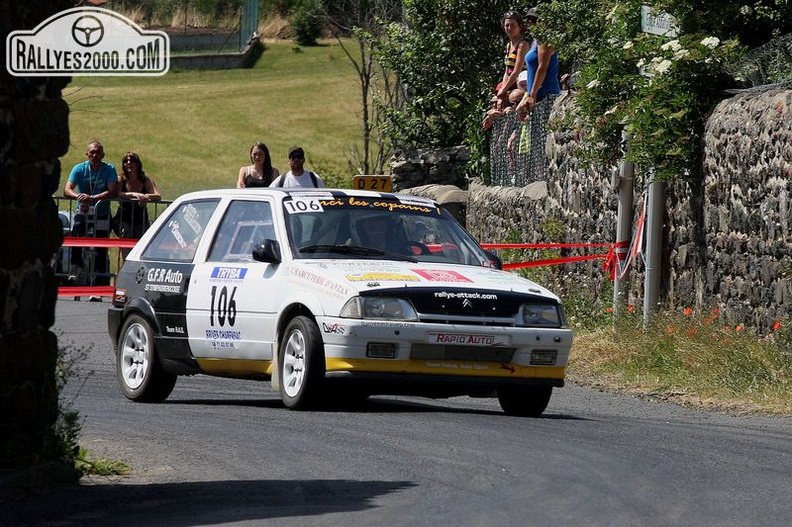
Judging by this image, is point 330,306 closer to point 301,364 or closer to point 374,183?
point 301,364

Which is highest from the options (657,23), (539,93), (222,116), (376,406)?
(222,116)

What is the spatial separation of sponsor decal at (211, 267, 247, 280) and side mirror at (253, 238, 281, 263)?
315 millimetres

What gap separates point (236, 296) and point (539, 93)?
31.2ft

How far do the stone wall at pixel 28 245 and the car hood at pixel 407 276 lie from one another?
331cm

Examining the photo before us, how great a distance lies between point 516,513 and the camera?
24.8ft

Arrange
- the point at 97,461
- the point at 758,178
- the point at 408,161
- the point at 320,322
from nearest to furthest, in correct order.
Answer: the point at 97,461 → the point at 320,322 → the point at 758,178 → the point at 408,161

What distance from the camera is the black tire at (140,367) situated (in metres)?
12.6

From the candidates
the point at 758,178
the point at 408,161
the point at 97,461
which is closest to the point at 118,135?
the point at 408,161

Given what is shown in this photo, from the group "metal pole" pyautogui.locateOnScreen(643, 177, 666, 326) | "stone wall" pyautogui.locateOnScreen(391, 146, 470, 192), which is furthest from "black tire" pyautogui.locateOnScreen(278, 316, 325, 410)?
"stone wall" pyautogui.locateOnScreen(391, 146, 470, 192)

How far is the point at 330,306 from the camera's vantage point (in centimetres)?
1126

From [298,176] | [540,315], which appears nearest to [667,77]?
[298,176]

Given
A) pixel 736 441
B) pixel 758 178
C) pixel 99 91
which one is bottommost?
pixel 736 441

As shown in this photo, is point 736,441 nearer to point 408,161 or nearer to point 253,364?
point 253,364

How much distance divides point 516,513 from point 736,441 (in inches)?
123
